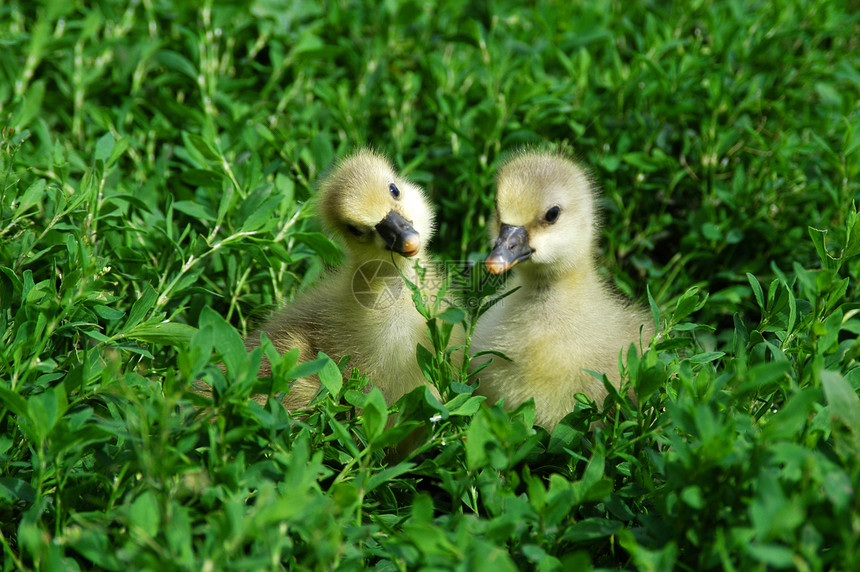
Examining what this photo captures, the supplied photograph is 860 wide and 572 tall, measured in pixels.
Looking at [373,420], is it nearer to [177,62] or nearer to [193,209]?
[193,209]

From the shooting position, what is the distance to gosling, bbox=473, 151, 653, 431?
2.46m

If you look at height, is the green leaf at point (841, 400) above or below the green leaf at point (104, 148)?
above

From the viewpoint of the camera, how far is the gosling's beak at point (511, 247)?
2439mm

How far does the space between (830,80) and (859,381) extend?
2.51 m

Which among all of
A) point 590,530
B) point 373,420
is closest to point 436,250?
point 373,420

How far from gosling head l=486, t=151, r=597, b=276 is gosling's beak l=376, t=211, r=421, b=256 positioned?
0.83 ft

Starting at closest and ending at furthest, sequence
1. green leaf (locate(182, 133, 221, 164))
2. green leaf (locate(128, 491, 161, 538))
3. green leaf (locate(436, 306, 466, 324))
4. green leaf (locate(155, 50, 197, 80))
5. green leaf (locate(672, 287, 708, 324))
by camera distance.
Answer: green leaf (locate(128, 491, 161, 538)) < green leaf (locate(436, 306, 466, 324)) < green leaf (locate(672, 287, 708, 324)) < green leaf (locate(182, 133, 221, 164)) < green leaf (locate(155, 50, 197, 80))

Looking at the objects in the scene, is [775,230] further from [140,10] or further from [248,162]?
[140,10]

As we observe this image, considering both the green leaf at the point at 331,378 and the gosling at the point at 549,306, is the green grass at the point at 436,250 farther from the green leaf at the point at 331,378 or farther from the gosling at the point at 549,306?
the gosling at the point at 549,306

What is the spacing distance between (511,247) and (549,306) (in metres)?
0.29

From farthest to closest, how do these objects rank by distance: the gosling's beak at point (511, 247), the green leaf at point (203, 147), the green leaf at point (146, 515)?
the green leaf at point (203, 147)
the gosling's beak at point (511, 247)
the green leaf at point (146, 515)

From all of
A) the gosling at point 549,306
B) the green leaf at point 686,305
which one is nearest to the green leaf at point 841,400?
the green leaf at point 686,305

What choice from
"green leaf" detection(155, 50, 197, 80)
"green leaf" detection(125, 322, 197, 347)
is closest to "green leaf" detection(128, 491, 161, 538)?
"green leaf" detection(125, 322, 197, 347)

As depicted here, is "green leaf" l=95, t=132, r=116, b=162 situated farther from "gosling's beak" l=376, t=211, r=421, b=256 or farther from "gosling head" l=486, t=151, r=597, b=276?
"gosling head" l=486, t=151, r=597, b=276
